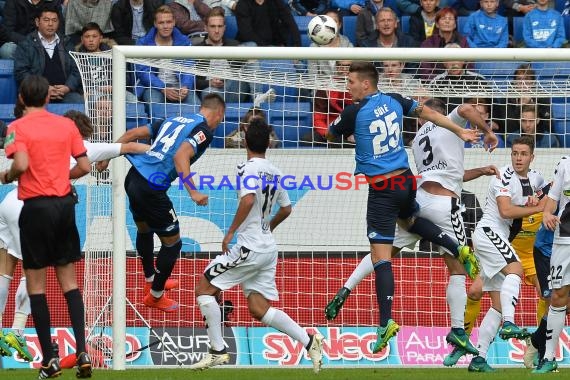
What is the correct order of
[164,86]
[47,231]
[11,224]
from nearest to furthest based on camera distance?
[47,231], [11,224], [164,86]

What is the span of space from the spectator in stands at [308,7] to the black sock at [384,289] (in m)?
7.62

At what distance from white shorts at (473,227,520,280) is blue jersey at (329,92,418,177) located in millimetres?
1428

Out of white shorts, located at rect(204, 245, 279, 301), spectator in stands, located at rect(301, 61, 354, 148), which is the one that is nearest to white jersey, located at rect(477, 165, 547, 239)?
spectator in stands, located at rect(301, 61, 354, 148)

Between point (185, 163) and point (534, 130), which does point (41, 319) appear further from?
point (534, 130)

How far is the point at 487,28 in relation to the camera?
60.6 feet

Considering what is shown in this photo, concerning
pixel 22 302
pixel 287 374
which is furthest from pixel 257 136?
pixel 22 302

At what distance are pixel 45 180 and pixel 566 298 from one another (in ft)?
16.2

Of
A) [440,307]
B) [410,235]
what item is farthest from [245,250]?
[440,307]

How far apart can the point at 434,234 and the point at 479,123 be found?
3.70 ft

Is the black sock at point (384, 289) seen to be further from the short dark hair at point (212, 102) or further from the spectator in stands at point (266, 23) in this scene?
the spectator in stands at point (266, 23)

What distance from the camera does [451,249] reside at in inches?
504

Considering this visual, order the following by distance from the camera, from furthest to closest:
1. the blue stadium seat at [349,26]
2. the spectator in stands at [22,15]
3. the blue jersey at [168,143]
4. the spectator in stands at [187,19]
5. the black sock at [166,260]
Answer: the blue stadium seat at [349,26] < the spectator in stands at [187,19] < the spectator in stands at [22,15] < the black sock at [166,260] < the blue jersey at [168,143]

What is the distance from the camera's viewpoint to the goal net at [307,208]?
14273 millimetres

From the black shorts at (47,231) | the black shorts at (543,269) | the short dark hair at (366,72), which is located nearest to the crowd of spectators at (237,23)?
the black shorts at (543,269)
